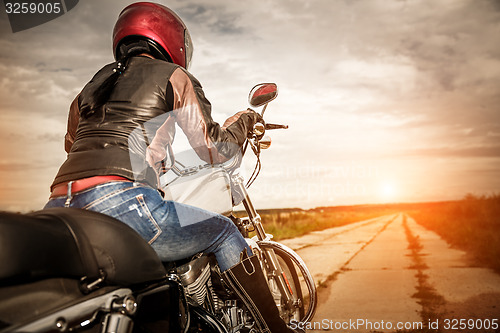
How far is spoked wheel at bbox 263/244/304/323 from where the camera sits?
129 inches

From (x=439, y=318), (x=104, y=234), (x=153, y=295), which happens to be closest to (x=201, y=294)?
(x=153, y=295)

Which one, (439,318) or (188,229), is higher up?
(188,229)

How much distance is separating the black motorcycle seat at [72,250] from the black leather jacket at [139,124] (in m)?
0.50

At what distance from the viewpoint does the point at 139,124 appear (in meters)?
2.19

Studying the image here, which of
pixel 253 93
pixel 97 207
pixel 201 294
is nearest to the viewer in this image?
pixel 97 207

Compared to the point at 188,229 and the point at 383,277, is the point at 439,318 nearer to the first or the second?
the point at 383,277

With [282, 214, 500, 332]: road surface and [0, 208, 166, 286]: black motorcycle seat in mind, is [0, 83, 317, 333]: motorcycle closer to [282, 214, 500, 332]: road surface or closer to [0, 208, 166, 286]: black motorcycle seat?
[0, 208, 166, 286]: black motorcycle seat

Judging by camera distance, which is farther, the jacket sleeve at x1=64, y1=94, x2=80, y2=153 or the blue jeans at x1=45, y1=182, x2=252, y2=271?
the jacket sleeve at x1=64, y1=94, x2=80, y2=153

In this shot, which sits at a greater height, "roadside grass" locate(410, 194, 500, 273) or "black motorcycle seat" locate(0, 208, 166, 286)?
"black motorcycle seat" locate(0, 208, 166, 286)

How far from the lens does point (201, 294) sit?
2.50m

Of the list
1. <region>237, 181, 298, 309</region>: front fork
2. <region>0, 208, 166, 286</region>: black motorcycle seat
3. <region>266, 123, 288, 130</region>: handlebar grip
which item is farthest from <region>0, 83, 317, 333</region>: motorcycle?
<region>266, 123, 288, 130</region>: handlebar grip

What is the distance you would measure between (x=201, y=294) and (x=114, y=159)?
103cm

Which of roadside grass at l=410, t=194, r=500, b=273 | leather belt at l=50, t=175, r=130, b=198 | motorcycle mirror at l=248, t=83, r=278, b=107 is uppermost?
motorcycle mirror at l=248, t=83, r=278, b=107

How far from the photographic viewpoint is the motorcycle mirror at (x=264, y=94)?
124 inches
